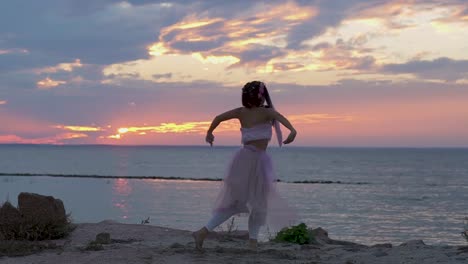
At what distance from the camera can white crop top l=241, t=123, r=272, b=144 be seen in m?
7.89

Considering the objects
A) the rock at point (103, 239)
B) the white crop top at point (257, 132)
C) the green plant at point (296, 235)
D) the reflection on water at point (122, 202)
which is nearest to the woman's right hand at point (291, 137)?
the white crop top at point (257, 132)

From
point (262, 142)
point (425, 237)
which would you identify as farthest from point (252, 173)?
point (425, 237)

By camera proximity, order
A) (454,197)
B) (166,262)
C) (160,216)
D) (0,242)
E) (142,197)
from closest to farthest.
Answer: (166,262) < (0,242) < (160,216) < (142,197) < (454,197)

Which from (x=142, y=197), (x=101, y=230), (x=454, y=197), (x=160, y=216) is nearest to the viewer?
(x=101, y=230)

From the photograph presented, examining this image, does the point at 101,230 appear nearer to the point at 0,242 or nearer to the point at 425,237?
the point at 0,242

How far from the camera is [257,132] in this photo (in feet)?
25.9

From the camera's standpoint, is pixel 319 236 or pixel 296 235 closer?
pixel 296 235

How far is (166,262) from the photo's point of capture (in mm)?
7281

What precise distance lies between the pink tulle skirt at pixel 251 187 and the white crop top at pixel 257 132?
0.38 feet

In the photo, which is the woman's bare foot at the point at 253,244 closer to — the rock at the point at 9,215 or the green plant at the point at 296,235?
the green plant at the point at 296,235

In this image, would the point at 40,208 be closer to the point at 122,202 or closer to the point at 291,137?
the point at 291,137

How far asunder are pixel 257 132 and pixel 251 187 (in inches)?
27.2

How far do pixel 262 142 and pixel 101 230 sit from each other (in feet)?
14.2

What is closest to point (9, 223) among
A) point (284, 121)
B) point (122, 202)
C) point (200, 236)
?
point (200, 236)
